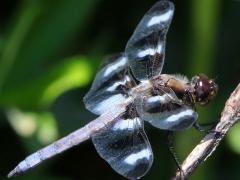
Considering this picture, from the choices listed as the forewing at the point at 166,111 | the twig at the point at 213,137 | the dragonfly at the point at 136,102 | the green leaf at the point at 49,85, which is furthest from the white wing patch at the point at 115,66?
the twig at the point at 213,137

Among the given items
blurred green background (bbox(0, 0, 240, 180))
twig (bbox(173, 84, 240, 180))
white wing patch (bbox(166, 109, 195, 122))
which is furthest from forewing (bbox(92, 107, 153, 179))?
blurred green background (bbox(0, 0, 240, 180))

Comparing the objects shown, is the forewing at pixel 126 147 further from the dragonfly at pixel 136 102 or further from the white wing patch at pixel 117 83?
the white wing patch at pixel 117 83

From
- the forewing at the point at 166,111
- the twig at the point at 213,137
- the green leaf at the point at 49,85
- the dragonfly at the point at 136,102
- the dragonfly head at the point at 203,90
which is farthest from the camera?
the green leaf at the point at 49,85

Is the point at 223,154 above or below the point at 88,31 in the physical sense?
below

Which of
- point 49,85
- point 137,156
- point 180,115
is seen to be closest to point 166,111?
point 180,115

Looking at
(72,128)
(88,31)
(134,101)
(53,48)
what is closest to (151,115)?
(134,101)

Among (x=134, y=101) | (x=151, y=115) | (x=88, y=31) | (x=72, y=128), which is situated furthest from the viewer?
(x=88, y=31)

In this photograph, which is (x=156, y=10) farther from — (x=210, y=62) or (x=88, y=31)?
(x=88, y=31)
